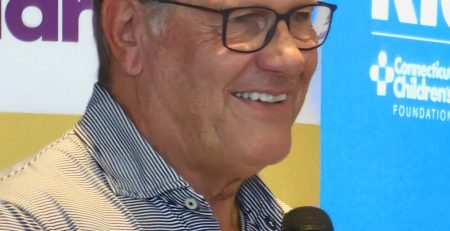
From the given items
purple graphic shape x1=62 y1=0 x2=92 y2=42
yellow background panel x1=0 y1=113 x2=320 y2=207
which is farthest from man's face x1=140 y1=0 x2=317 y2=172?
yellow background panel x1=0 y1=113 x2=320 y2=207

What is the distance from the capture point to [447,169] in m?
2.47

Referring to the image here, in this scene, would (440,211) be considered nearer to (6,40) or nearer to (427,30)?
(427,30)

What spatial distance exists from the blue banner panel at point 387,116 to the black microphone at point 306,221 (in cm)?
87

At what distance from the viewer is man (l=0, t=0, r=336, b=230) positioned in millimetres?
1424

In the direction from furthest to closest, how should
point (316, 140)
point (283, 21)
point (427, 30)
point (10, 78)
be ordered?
point (427, 30)
point (316, 140)
point (10, 78)
point (283, 21)

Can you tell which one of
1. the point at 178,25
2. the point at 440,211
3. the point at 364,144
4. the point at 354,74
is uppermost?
the point at 178,25

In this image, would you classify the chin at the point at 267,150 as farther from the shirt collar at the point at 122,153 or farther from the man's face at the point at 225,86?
the shirt collar at the point at 122,153

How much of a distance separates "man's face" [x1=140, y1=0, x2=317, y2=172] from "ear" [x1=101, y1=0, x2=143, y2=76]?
3 cm

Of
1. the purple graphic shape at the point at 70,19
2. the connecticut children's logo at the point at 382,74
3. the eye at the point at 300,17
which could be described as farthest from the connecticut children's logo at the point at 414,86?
the eye at the point at 300,17

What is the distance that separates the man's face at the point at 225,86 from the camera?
1.44 m

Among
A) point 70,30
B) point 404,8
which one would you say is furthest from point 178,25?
point 404,8

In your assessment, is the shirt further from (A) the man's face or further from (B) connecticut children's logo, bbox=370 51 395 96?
(B) connecticut children's logo, bbox=370 51 395 96

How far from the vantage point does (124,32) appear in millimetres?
1517

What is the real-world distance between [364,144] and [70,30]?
0.76m
